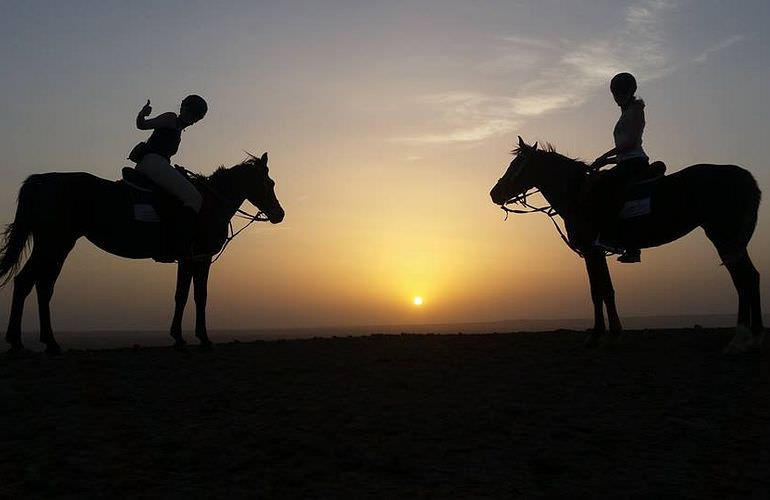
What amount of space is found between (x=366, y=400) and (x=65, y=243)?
219 inches

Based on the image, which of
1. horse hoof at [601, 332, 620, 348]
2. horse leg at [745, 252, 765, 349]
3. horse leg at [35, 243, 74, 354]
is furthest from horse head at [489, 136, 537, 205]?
horse leg at [35, 243, 74, 354]

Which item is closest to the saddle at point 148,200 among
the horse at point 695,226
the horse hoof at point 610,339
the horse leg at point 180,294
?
the horse leg at point 180,294

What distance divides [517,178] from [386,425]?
21.3 feet

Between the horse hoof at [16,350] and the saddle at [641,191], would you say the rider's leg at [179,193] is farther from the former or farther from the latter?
the saddle at [641,191]

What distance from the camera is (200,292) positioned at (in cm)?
1191

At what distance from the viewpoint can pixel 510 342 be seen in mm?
12359

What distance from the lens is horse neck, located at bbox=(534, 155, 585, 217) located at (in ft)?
39.6

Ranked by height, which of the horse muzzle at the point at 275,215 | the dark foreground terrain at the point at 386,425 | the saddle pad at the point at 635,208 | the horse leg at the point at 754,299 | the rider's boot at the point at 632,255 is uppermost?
the horse muzzle at the point at 275,215

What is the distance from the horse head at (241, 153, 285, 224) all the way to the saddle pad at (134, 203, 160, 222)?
1921 millimetres

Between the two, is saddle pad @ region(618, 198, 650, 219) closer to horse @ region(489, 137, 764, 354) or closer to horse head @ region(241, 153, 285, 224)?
horse @ region(489, 137, 764, 354)

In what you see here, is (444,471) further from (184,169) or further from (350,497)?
(184,169)

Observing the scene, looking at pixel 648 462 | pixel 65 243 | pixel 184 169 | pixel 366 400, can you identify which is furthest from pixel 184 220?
pixel 648 462

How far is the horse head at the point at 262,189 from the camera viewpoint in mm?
12742

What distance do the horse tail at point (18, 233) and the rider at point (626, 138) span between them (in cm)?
852
